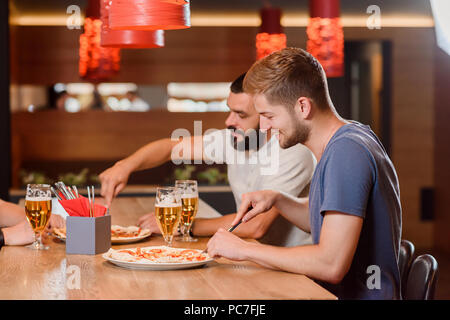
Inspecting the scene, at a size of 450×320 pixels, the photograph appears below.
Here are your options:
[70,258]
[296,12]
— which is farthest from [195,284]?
[296,12]

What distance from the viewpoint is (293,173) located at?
250 centimetres

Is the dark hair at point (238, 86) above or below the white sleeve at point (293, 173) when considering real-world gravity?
above

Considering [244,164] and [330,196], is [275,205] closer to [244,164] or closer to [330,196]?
[330,196]

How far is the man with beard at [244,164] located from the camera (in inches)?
93.3

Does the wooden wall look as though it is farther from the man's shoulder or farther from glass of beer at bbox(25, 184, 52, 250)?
glass of beer at bbox(25, 184, 52, 250)

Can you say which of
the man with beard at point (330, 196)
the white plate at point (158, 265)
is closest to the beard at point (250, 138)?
the man with beard at point (330, 196)

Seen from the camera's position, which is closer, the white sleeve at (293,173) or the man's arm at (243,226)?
the man's arm at (243,226)

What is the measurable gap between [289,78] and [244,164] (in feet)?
3.60

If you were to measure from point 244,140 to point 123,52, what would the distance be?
510 centimetres

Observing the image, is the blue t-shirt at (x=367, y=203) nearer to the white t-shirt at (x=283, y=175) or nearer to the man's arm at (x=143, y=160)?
the white t-shirt at (x=283, y=175)

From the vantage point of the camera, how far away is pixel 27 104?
7.59 metres

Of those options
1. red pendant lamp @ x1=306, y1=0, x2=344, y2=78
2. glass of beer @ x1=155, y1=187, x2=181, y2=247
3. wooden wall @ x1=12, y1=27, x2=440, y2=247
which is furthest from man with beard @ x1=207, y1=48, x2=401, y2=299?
wooden wall @ x1=12, y1=27, x2=440, y2=247

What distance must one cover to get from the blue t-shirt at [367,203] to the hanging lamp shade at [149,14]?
750mm
